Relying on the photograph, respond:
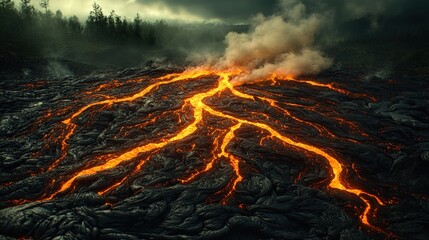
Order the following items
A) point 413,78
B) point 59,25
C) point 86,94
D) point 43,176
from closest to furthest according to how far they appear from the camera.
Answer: point 43,176
point 86,94
point 413,78
point 59,25

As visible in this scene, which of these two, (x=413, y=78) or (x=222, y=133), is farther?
(x=413, y=78)

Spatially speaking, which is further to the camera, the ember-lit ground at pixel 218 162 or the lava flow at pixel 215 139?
the lava flow at pixel 215 139

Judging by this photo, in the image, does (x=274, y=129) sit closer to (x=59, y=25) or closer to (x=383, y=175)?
(x=383, y=175)

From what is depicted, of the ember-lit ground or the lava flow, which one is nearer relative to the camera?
the ember-lit ground

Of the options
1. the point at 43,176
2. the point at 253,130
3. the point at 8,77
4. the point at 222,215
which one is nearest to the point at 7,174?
the point at 43,176
